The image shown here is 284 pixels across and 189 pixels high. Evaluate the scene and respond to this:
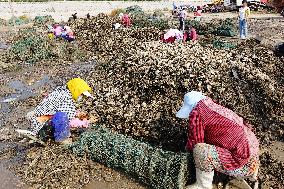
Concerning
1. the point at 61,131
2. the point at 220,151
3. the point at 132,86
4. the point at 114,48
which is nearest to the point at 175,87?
the point at 132,86

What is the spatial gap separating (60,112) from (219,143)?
7.52 ft

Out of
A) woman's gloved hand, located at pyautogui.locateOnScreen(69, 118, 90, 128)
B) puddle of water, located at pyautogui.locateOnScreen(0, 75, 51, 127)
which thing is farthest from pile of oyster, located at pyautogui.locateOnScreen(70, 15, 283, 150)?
puddle of water, located at pyautogui.locateOnScreen(0, 75, 51, 127)

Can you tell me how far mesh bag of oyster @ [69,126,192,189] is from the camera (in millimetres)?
4555

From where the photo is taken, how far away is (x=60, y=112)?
5.52 meters

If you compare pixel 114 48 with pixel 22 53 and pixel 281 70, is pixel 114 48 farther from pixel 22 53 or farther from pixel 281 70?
pixel 281 70

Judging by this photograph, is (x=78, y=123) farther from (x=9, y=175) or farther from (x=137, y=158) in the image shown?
(x=137, y=158)

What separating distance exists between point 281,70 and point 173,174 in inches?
193

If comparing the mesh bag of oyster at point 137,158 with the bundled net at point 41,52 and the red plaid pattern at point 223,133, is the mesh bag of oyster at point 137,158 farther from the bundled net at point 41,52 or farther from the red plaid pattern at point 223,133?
the bundled net at point 41,52

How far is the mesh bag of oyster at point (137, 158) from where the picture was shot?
14.9ft

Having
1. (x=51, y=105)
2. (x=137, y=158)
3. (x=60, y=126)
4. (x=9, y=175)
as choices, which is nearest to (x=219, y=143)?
(x=137, y=158)

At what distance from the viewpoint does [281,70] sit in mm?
8531

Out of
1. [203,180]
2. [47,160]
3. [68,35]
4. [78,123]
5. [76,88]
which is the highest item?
[76,88]

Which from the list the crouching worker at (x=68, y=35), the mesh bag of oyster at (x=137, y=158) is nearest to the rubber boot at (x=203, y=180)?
the mesh bag of oyster at (x=137, y=158)

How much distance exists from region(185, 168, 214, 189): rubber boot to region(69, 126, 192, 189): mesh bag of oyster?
0.15 metres
